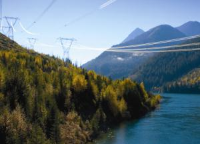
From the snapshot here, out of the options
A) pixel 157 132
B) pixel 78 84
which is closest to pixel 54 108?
pixel 157 132

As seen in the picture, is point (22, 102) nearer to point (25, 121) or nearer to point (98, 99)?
point (25, 121)

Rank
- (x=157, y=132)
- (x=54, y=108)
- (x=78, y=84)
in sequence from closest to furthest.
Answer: (x=54, y=108), (x=157, y=132), (x=78, y=84)

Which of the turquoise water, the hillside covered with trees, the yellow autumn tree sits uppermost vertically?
the yellow autumn tree

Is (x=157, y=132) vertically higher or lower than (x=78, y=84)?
lower

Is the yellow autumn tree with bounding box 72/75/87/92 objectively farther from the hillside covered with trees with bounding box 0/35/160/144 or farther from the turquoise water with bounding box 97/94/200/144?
the turquoise water with bounding box 97/94/200/144

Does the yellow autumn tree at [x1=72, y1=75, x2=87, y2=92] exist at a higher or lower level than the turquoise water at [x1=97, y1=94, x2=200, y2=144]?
higher

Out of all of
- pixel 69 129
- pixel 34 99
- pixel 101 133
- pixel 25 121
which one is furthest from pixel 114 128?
pixel 25 121

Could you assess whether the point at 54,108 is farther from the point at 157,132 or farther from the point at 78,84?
the point at 78,84

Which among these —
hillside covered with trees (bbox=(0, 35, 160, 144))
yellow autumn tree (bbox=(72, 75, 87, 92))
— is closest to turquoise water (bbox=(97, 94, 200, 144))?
hillside covered with trees (bbox=(0, 35, 160, 144))

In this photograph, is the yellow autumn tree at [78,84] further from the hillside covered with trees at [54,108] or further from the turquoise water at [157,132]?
the turquoise water at [157,132]
